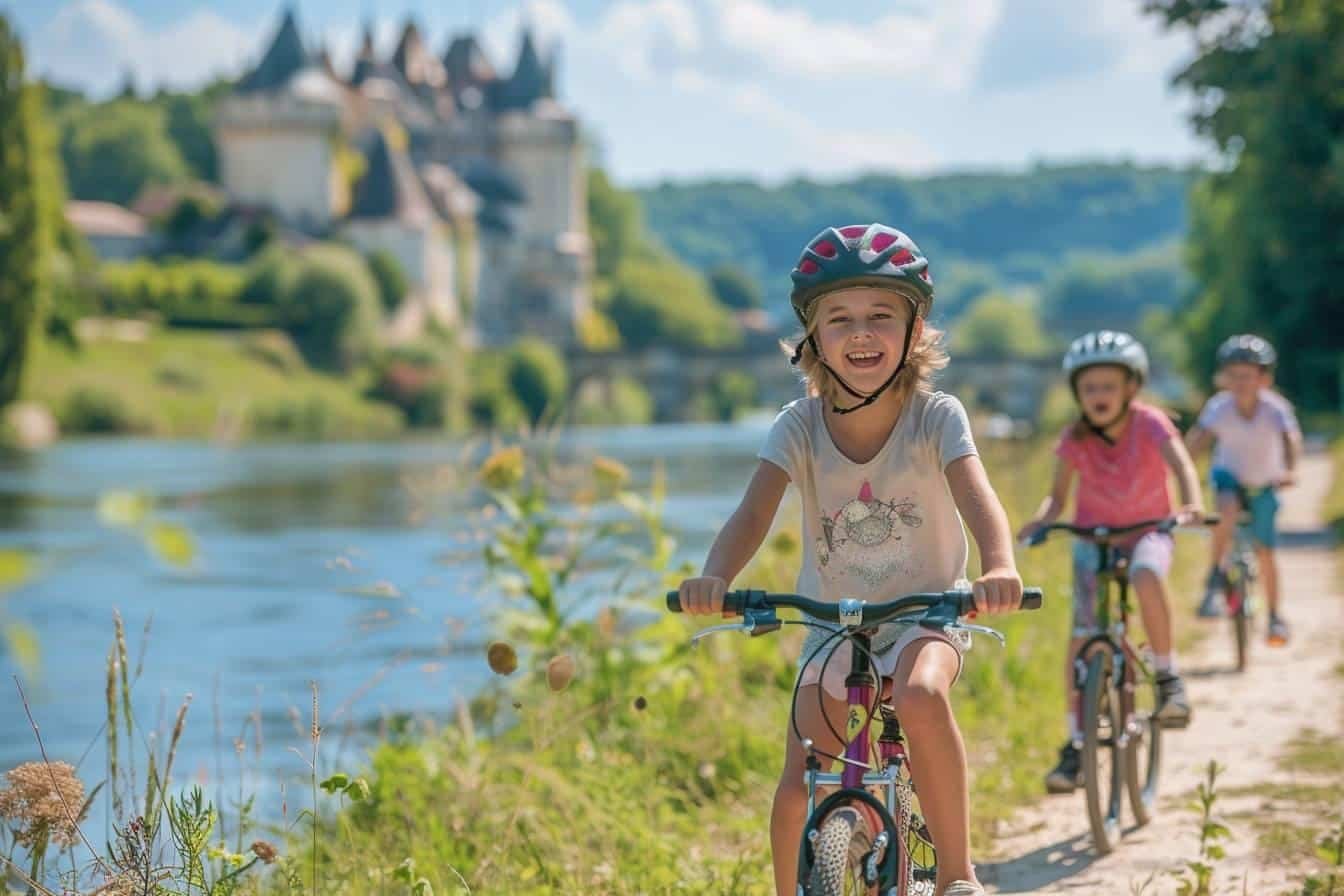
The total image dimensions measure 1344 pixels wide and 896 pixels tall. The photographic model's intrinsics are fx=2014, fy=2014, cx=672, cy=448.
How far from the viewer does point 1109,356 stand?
5.50m

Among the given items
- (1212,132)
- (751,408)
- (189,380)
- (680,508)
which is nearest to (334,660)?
(680,508)

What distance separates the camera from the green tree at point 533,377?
7475cm

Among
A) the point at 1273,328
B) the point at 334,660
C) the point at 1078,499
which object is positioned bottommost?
the point at 334,660

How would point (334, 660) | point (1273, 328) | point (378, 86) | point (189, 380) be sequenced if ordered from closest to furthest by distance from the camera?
point (334, 660)
point (1273, 328)
point (189, 380)
point (378, 86)

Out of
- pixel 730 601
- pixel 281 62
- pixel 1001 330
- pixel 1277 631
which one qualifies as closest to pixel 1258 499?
pixel 1277 631

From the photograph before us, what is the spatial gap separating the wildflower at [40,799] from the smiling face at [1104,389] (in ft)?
10.3

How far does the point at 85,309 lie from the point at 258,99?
119 feet

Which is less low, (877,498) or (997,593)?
(877,498)

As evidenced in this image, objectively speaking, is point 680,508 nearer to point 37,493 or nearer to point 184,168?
point 37,493

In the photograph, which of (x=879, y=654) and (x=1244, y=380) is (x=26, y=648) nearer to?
(x=879, y=654)

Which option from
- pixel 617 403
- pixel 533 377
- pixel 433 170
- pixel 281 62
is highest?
pixel 281 62

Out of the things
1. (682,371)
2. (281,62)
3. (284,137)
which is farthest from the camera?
(281,62)

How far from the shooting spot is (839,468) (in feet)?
10.6

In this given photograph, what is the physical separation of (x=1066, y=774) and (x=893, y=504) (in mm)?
2427
